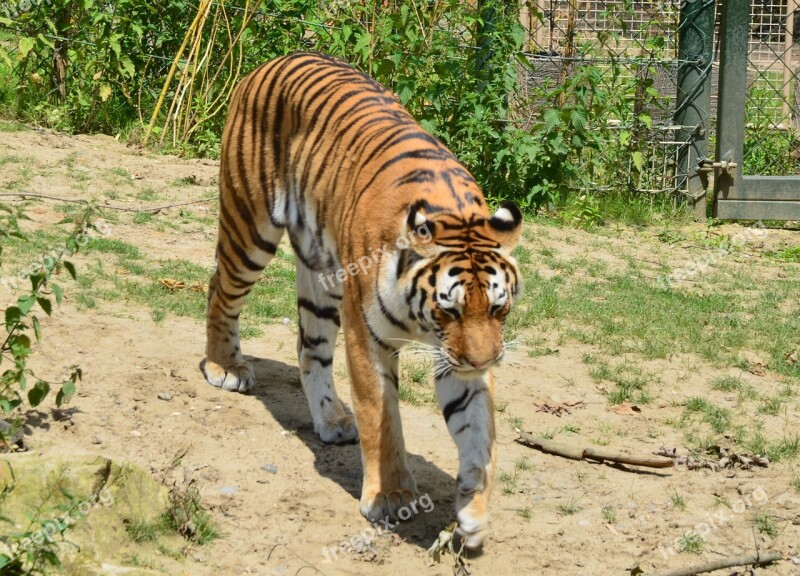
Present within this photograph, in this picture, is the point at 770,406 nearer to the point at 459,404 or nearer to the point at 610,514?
the point at 610,514

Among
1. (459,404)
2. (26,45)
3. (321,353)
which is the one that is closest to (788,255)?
(321,353)

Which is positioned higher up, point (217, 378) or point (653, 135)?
point (653, 135)

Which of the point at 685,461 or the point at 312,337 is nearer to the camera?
the point at 685,461

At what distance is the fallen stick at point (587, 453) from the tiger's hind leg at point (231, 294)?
4.71 feet

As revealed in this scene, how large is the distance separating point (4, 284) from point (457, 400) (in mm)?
2975

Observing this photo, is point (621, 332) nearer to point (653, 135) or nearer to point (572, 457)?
point (572, 457)

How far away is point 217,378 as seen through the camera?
206 inches

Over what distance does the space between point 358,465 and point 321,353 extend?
0.60 meters

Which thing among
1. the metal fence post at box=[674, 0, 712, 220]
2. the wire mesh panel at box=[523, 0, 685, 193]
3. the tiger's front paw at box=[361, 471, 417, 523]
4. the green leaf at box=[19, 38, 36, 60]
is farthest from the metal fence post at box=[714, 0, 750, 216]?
the green leaf at box=[19, 38, 36, 60]

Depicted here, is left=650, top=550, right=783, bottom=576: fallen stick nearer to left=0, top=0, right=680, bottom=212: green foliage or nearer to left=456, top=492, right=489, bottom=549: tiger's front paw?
left=456, top=492, right=489, bottom=549: tiger's front paw

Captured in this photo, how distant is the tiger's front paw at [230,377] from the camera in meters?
5.24

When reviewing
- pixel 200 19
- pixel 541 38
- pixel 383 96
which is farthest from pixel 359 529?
pixel 541 38

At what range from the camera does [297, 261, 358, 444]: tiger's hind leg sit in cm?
489

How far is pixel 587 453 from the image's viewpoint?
4.74 m
